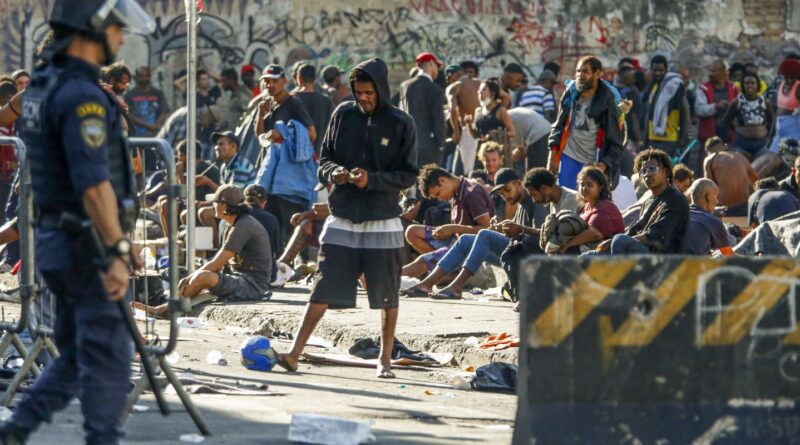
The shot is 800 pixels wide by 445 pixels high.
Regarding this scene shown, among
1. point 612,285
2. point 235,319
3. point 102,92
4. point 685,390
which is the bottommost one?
point 235,319

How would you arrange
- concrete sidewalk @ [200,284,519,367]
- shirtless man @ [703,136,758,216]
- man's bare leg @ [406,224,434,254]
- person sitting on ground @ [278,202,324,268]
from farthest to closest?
shirtless man @ [703,136,758,216], person sitting on ground @ [278,202,324,268], man's bare leg @ [406,224,434,254], concrete sidewalk @ [200,284,519,367]

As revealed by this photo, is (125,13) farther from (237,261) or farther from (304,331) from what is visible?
(237,261)

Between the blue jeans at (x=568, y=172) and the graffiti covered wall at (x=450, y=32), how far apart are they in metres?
9.87

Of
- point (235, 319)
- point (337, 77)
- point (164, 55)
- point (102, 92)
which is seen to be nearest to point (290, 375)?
point (235, 319)

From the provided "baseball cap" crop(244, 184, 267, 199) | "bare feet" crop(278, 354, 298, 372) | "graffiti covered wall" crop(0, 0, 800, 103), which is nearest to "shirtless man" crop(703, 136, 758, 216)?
"baseball cap" crop(244, 184, 267, 199)

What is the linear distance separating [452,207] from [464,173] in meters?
3.59

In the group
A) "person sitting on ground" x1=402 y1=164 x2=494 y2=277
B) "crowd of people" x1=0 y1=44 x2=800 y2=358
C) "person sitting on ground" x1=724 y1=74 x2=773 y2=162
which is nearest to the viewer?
"crowd of people" x1=0 y1=44 x2=800 y2=358

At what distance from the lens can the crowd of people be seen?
9344 mm

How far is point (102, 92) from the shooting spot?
559 cm

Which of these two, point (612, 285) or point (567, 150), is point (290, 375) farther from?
point (567, 150)

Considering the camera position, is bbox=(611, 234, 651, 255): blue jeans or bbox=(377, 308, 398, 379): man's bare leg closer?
bbox=(377, 308, 398, 379): man's bare leg

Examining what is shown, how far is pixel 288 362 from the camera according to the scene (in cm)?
938

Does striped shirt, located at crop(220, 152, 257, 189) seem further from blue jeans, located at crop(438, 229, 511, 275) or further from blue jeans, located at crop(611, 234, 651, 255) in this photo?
blue jeans, located at crop(611, 234, 651, 255)

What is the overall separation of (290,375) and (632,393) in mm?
3503
